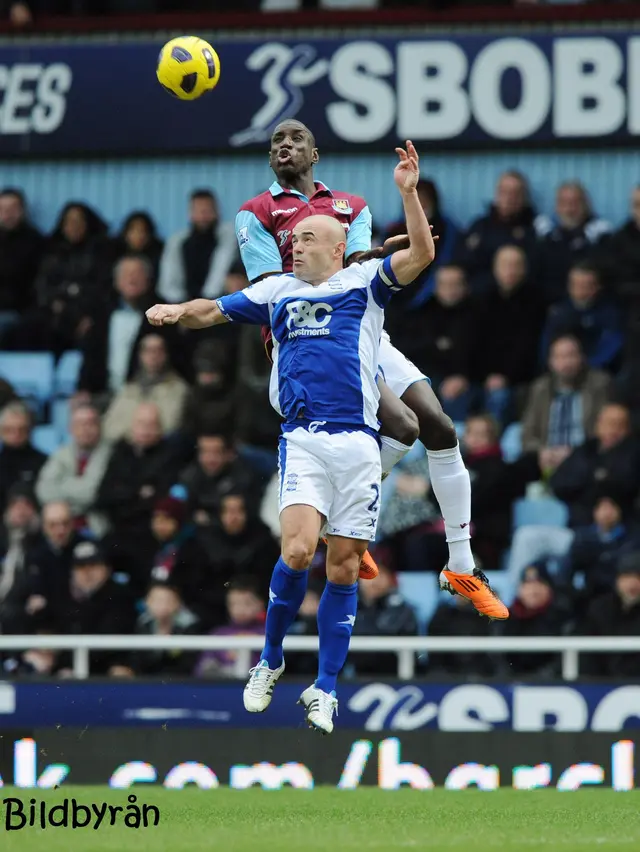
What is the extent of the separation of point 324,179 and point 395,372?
22.6 ft

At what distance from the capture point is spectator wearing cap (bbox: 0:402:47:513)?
52.4ft

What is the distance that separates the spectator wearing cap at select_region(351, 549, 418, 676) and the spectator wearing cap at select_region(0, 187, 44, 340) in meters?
5.07

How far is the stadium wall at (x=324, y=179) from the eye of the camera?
16.8 m

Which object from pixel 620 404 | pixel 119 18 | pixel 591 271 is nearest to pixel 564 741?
pixel 620 404

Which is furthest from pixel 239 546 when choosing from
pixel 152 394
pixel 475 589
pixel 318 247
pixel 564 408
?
pixel 318 247

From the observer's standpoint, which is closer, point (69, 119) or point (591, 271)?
point (591, 271)

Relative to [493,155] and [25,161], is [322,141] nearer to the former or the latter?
[493,155]

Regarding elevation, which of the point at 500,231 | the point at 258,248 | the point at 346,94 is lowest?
the point at 258,248

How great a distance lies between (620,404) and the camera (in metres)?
14.7

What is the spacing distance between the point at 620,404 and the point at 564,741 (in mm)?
3322

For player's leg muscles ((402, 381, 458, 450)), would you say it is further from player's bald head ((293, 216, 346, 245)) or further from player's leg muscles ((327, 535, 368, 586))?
player's bald head ((293, 216, 346, 245))

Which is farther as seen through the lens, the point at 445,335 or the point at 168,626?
the point at 445,335

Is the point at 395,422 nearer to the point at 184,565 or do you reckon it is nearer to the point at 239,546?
the point at 239,546

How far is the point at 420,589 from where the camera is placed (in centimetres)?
1453
